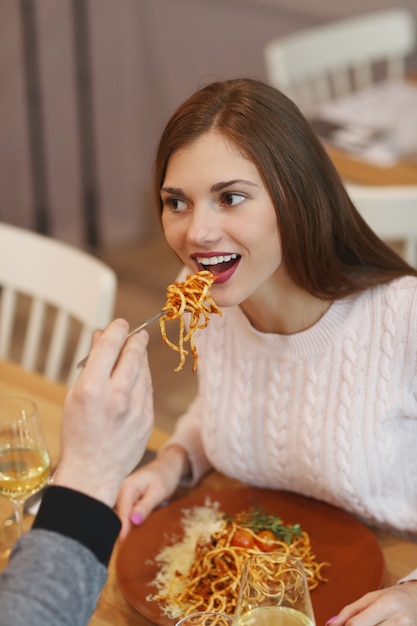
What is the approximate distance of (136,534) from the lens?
1571mm

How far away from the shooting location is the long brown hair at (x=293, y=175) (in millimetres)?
1455

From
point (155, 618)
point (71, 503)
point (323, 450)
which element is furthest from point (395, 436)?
point (71, 503)

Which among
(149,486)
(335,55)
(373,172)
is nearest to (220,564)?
(149,486)

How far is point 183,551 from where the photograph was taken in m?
1.52

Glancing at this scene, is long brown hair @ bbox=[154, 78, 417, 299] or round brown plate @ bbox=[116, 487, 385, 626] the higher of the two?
long brown hair @ bbox=[154, 78, 417, 299]

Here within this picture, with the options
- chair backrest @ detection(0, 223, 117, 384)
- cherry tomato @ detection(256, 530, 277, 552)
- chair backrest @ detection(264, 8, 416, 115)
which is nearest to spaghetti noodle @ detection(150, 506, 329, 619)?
cherry tomato @ detection(256, 530, 277, 552)

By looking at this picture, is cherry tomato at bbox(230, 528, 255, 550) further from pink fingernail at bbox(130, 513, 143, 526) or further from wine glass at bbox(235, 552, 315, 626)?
wine glass at bbox(235, 552, 315, 626)

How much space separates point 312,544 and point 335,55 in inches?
109

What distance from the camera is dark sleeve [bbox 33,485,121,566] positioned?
107 cm

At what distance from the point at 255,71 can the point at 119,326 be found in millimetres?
3916

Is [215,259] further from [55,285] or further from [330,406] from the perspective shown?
[55,285]

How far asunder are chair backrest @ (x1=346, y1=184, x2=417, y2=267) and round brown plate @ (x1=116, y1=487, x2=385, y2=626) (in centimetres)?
83

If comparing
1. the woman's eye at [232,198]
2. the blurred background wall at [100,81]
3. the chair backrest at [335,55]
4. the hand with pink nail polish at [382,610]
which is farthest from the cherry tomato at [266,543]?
the blurred background wall at [100,81]

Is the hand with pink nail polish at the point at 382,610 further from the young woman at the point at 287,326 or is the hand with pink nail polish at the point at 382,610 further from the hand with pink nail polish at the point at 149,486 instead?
the hand with pink nail polish at the point at 149,486
